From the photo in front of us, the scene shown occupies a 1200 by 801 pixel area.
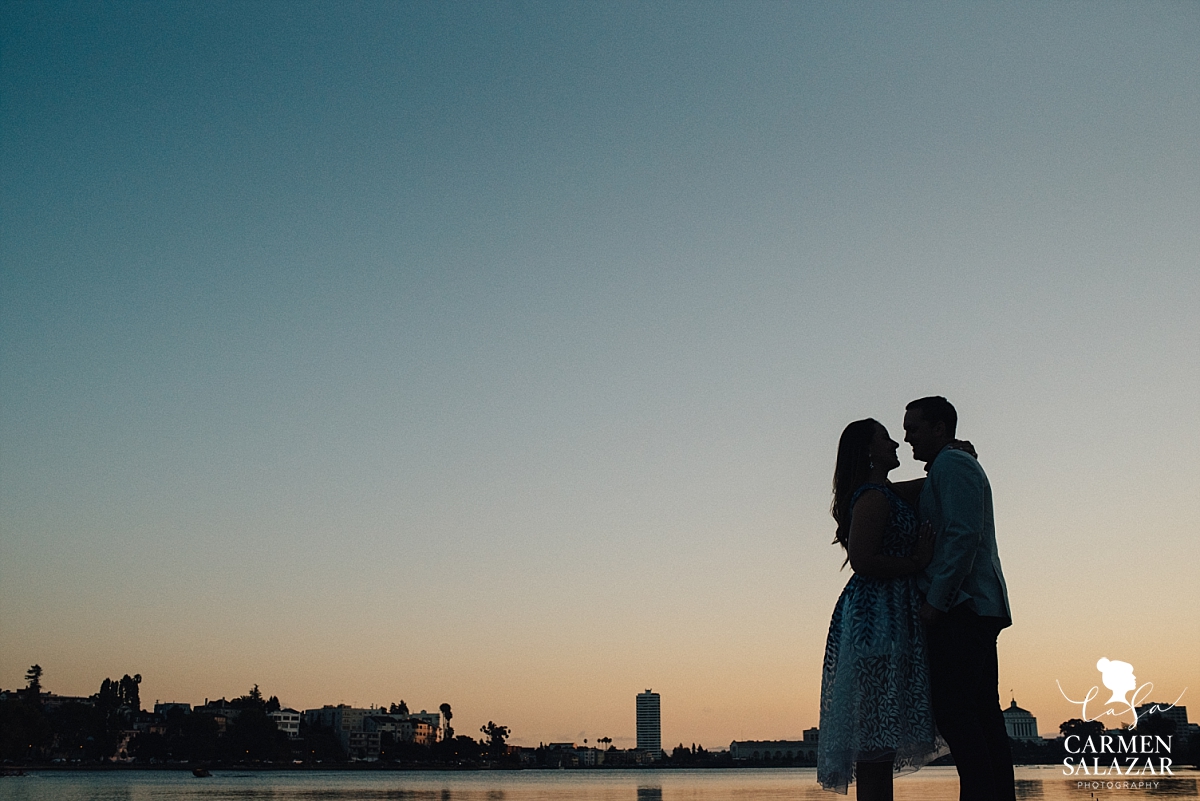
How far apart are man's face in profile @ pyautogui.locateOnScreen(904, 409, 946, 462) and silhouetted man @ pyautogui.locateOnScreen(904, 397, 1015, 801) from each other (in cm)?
19

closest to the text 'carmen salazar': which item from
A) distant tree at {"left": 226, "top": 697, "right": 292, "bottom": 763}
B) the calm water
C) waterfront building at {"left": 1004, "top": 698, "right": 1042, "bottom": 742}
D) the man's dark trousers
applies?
the man's dark trousers

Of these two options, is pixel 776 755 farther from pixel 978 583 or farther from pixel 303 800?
pixel 978 583

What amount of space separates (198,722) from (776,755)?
106473mm

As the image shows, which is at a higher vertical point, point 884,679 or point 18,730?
point 884,679

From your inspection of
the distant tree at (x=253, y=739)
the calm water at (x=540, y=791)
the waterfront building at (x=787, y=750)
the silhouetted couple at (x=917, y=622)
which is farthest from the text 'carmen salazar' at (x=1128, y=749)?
the waterfront building at (x=787, y=750)

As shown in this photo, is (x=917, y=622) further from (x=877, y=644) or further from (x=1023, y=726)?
(x=1023, y=726)

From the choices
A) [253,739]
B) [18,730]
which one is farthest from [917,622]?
[253,739]

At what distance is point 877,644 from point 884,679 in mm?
137

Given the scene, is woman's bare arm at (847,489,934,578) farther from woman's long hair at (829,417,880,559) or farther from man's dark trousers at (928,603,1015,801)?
man's dark trousers at (928,603,1015,801)

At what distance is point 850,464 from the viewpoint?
4.27 m

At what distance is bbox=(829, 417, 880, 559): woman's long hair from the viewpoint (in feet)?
13.9

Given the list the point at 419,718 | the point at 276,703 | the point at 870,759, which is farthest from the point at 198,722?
the point at 870,759

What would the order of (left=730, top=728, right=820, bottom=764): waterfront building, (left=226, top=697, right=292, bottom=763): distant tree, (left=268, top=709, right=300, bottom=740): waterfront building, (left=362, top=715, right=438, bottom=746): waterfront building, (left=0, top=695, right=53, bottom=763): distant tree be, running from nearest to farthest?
(left=0, top=695, right=53, bottom=763): distant tree, (left=226, top=697, right=292, bottom=763): distant tree, (left=268, top=709, right=300, bottom=740): waterfront building, (left=362, top=715, right=438, bottom=746): waterfront building, (left=730, top=728, right=820, bottom=764): waterfront building

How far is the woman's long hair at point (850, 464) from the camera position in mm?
4242
